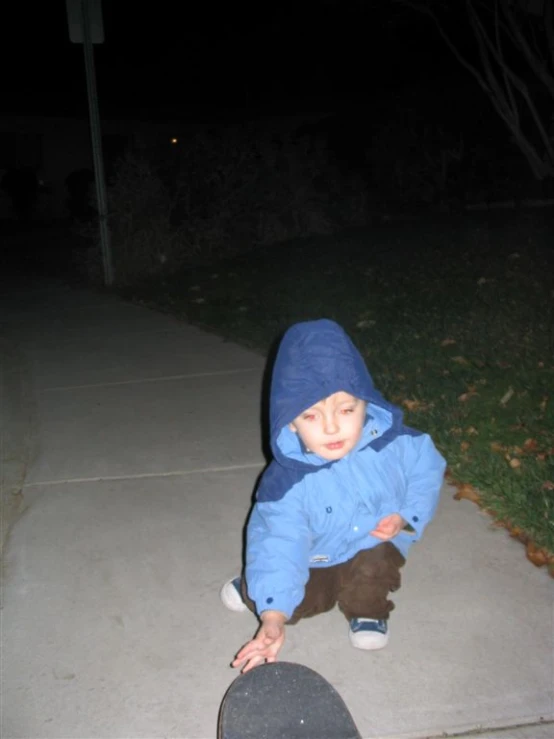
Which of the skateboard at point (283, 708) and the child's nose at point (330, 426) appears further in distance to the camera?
the child's nose at point (330, 426)

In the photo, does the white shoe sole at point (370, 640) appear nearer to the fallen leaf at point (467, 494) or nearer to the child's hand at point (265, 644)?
the child's hand at point (265, 644)

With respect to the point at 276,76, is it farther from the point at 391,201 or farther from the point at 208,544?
the point at 208,544

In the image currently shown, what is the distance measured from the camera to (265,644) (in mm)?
2494

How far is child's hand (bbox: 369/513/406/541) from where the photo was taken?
279 cm

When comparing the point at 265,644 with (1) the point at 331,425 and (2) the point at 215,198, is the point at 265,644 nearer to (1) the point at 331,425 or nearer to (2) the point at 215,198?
(1) the point at 331,425

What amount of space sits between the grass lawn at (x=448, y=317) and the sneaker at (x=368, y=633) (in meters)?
0.83

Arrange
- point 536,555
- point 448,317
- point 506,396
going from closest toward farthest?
point 536,555, point 506,396, point 448,317

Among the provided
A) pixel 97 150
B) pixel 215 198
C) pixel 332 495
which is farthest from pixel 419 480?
pixel 215 198

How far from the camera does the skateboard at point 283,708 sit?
7.19 ft

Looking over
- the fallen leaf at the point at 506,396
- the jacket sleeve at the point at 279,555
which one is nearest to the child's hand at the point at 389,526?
the jacket sleeve at the point at 279,555

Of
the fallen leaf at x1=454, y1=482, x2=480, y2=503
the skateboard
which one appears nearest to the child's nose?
the skateboard

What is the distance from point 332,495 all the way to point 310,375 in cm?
43

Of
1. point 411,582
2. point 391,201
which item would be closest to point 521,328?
point 411,582

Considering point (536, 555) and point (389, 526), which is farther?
point (536, 555)
